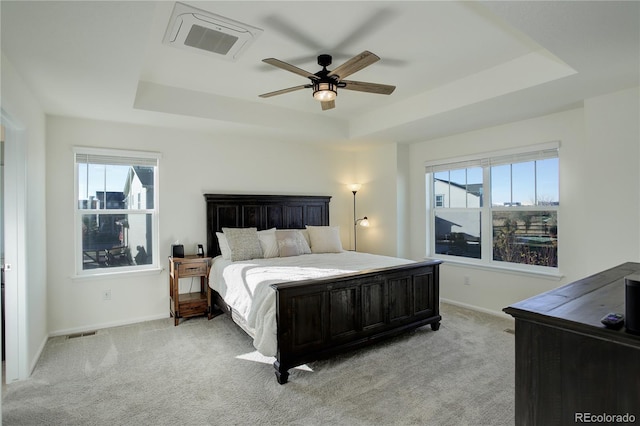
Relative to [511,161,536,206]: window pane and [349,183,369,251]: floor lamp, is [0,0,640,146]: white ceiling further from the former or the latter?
[349,183,369,251]: floor lamp

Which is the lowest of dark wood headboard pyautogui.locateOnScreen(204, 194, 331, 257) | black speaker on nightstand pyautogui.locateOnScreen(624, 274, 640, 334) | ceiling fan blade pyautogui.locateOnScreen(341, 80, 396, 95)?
black speaker on nightstand pyautogui.locateOnScreen(624, 274, 640, 334)

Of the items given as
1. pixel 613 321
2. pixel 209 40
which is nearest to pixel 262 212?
pixel 209 40

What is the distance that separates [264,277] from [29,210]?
211cm

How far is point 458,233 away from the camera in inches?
195

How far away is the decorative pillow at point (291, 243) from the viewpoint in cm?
449

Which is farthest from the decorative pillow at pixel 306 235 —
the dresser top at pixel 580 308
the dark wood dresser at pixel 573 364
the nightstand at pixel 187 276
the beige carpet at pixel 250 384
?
the dark wood dresser at pixel 573 364

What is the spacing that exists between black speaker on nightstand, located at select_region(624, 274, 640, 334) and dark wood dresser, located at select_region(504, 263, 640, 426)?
0.03m

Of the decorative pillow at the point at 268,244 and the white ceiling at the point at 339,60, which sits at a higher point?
the white ceiling at the point at 339,60

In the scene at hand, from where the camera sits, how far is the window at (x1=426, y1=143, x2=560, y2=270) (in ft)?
13.1

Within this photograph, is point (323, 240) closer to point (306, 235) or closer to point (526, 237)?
point (306, 235)

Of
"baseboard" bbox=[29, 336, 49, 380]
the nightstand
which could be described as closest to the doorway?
"baseboard" bbox=[29, 336, 49, 380]

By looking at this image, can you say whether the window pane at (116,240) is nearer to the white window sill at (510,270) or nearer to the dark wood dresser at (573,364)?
the white window sill at (510,270)

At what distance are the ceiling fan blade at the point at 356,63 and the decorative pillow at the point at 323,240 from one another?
2.60 metres

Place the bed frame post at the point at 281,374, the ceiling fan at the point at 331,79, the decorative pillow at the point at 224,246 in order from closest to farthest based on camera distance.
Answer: the ceiling fan at the point at 331,79 → the bed frame post at the point at 281,374 → the decorative pillow at the point at 224,246
